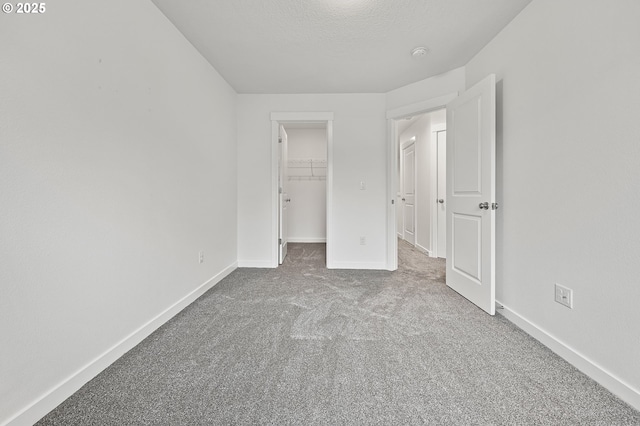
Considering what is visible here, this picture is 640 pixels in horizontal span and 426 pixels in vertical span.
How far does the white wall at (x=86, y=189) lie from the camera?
962 mm

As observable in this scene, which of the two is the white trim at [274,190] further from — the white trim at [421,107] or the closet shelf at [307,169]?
the closet shelf at [307,169]

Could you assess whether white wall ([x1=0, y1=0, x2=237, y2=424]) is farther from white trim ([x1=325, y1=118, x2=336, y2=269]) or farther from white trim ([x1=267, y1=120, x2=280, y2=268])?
white trim ([x1=325, y1=118, x2=336, y2=269])

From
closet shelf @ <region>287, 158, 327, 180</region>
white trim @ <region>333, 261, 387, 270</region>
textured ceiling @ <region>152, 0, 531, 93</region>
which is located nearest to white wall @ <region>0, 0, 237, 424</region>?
textured ceiling @ <region>152, 0, 531, 93</region>

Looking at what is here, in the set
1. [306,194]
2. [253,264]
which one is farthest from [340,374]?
[306,194]

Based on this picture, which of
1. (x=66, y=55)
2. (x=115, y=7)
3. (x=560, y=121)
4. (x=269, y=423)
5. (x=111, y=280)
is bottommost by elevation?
Result: (x=269, y=423)

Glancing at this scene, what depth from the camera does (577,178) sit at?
4.48ft

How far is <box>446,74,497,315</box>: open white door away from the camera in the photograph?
1.92 meters

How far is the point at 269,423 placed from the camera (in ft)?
3.25

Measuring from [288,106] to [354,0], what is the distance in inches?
67.1

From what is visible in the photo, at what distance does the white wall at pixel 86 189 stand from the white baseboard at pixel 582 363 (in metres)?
2.51

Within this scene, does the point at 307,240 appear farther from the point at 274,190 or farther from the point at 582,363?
the point at 582,363

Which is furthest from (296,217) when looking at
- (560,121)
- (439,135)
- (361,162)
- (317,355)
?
(560,121)

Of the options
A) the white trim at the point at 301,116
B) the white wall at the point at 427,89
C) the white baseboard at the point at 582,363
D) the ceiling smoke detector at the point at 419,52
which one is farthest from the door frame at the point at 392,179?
the white baseboard at the point at 582,363

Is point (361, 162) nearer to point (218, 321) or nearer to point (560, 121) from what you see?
point (560, 121)
